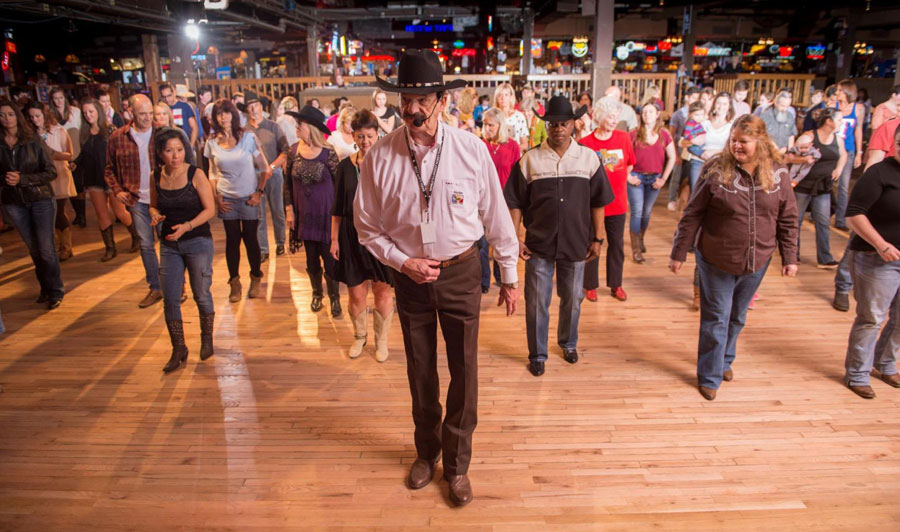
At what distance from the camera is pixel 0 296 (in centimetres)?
576

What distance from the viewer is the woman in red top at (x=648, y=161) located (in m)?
5.88

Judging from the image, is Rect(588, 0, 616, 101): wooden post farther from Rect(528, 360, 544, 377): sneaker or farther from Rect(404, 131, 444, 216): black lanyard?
Rect(404, 131, 444, 216): black lanyard

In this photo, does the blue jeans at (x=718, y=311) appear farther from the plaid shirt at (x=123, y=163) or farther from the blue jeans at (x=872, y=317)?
the plaid shirt at (x=123, y=163)

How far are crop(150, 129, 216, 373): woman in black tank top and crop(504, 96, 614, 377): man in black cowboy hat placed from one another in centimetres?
217

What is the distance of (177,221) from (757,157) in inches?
147

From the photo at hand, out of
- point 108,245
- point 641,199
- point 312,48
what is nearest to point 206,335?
point 108,245

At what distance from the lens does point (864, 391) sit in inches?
142

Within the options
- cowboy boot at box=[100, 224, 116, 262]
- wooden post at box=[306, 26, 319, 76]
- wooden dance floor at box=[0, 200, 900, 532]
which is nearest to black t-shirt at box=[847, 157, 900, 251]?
wooden dance floor at box=[0, 200, 900, 532]

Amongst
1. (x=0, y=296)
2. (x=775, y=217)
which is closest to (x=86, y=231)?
(x=0, y=296)

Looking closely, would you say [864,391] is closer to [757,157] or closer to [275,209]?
[757,157]

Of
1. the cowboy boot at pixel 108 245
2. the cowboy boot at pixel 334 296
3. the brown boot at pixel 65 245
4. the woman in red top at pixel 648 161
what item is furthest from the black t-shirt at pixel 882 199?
the brown boot at pixel 65 245

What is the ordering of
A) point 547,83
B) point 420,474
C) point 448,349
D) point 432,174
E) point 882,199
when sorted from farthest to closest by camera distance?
1. point 547,83
2. point 882,199
3. point 420,474
4. point 448,349
5. point 432,174

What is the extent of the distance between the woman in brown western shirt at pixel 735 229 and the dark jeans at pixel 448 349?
1.68 meters

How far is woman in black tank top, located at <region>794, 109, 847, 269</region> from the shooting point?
5555mm
